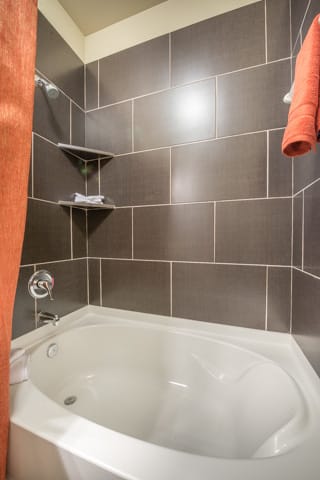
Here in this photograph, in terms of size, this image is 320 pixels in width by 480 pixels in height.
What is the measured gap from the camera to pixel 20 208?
1.81 ft

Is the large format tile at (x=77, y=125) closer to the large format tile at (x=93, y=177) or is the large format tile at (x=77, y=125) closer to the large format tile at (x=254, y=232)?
the large format tile at (x=93, y=177)

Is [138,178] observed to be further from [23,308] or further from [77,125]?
[23,308]

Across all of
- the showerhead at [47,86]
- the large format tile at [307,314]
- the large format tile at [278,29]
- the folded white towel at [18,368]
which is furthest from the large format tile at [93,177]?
the large format tile at [307,314]

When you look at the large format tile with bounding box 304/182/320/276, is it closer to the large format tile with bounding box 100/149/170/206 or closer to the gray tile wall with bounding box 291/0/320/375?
the gray tile wall with bounding box 291/0/320/375

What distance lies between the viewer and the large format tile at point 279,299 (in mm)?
1006

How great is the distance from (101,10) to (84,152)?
835 mm

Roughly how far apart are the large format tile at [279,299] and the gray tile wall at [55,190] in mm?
1152

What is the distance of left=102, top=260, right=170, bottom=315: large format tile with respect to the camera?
4.03 feet

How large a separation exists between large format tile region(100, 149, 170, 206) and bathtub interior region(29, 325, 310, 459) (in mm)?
783

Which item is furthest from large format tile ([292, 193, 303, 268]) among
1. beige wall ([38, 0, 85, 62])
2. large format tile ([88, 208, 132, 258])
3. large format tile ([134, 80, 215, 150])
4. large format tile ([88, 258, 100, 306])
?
beige wall ([38, 0, 85, 62])

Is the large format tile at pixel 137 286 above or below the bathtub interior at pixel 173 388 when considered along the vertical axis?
above

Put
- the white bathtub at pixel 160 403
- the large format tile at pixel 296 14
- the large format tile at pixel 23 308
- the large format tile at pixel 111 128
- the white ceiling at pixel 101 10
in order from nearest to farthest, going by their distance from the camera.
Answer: the white bathtub at pixel 160 403
the large format tile at pixel 296 14
the large format tile at pixel 23 308
the white ceiling at pixel 101 10
the large format tile at pixel 111 128

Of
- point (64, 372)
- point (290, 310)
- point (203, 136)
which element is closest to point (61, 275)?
point (64, 372)

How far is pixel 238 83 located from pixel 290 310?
119 centimetres
